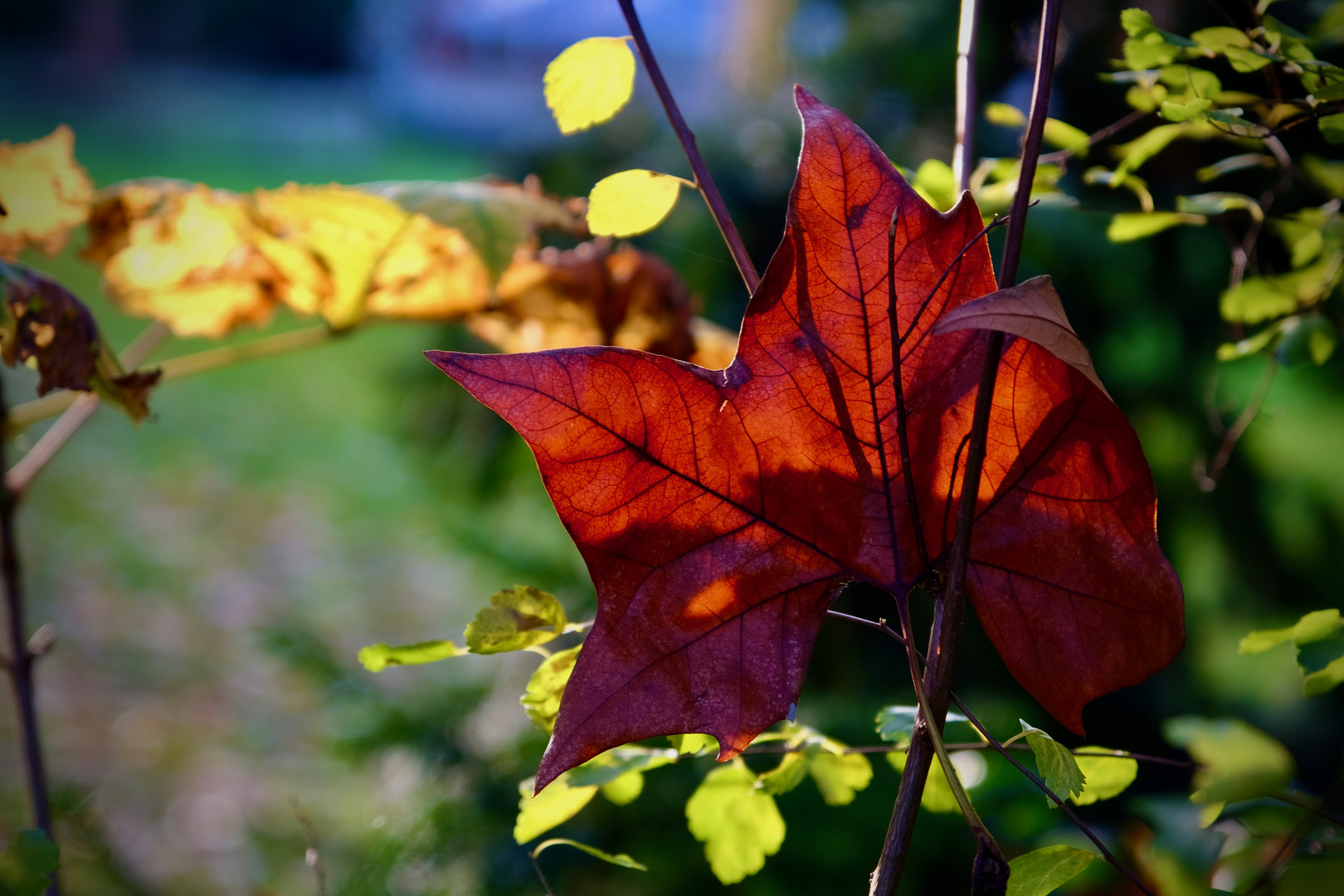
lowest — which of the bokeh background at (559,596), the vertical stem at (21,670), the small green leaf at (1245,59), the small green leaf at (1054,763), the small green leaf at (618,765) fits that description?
the bokeh background at (559,596)

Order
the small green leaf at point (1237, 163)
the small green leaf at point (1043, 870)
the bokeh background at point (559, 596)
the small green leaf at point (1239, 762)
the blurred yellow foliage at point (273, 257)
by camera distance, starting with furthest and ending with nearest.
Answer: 1. the bokeh background at point (559, 596)
2. the blurred yellow foliage at point (273, 257)
3. the small green leaf at point (1237, 163)
4. the small green leaf at point (1043, 870)
5. the small green leaf at point (1239, 762)

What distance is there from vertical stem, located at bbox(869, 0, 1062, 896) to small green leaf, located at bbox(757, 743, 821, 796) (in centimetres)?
8

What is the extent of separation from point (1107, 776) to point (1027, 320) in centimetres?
22

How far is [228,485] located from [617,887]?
2.68 meters

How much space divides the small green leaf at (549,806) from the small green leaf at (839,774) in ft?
0.31

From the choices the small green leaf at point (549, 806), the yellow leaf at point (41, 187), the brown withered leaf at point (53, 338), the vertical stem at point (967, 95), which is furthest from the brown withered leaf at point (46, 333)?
the vertical stem at point (967, 95)

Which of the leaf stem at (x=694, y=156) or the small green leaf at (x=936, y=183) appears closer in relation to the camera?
the leaf stem at (x=694, y=156)

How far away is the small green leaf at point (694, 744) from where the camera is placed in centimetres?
32

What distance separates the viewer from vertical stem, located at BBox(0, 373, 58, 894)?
472mm

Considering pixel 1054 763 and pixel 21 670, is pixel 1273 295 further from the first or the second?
pixel 21 670

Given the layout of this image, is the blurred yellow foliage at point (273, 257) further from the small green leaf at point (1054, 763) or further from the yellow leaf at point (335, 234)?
the small green leaf at point (1054, 763)

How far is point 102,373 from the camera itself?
0.37m

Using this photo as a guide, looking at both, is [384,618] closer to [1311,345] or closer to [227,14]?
[1311,345]

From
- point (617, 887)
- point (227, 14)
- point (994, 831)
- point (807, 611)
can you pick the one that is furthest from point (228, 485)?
point (227, 14)
